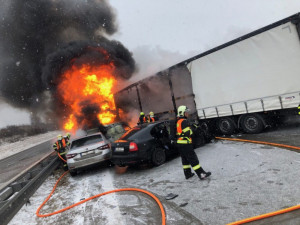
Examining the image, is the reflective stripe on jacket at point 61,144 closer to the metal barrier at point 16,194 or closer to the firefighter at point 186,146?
the metal barrier at point 16,194

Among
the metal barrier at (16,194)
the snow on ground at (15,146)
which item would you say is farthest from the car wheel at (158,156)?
the snow on ground at (15,146)

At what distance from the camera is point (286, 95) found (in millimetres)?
8086

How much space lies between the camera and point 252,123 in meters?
9.80

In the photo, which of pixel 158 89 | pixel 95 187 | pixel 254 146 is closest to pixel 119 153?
pixel 95 187

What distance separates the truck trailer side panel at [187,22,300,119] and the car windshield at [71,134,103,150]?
16.4ft

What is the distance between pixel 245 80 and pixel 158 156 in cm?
447

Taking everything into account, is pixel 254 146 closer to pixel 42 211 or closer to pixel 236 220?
pixel 236 220

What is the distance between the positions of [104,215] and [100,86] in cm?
2152

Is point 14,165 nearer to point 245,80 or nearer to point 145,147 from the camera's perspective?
point 145,147

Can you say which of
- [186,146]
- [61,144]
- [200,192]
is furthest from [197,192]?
[61,144]

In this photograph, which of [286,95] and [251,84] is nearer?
[286,95]

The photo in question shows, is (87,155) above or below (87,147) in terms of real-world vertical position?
below

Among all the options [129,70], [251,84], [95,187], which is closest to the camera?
[95,187]

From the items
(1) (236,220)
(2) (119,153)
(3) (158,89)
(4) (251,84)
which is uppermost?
(3) (158,89)
